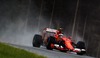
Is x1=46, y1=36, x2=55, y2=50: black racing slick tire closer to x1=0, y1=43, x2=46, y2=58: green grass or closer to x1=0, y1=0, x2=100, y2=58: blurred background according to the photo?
x1=0, y1=0, x2=100, y2=58: blurred background

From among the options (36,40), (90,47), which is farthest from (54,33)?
(90,47)

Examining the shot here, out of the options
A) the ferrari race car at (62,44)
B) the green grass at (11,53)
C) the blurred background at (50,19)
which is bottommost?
the green grass at (11,53)

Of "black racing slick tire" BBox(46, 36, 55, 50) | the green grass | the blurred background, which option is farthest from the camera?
the blurred background

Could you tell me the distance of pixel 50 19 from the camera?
2022 cm

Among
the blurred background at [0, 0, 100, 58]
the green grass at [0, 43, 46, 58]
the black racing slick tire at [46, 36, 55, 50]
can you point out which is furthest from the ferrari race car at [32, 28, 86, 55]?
the green grass at [0, 43, 46, 58]

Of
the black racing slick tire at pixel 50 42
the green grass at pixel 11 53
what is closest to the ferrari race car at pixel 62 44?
the black racing slick tire at pixel 50 42

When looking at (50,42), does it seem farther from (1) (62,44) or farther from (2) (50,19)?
(2) (50,19)

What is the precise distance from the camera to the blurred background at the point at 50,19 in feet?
64.1

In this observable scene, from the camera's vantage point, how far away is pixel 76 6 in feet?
65.6

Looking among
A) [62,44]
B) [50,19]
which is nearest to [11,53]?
[62,44]

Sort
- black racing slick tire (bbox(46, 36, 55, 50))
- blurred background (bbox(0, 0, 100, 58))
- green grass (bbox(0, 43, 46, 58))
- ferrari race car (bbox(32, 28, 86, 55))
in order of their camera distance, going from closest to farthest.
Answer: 1. green grass (bbox(0, 43, 46, 58))
2. ferrari race car (bbox(32, 28, 86, 55))
3. black racing slick tire (bbox(46, 36, 55, 50))
4. blurred background (bbox(0, 0, 100, 58))

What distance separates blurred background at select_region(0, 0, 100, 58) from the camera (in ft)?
64.1

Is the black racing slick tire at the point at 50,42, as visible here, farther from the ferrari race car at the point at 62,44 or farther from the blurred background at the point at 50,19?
the blurred background at the point at 50,19

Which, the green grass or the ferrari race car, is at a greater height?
the ferrari race car
